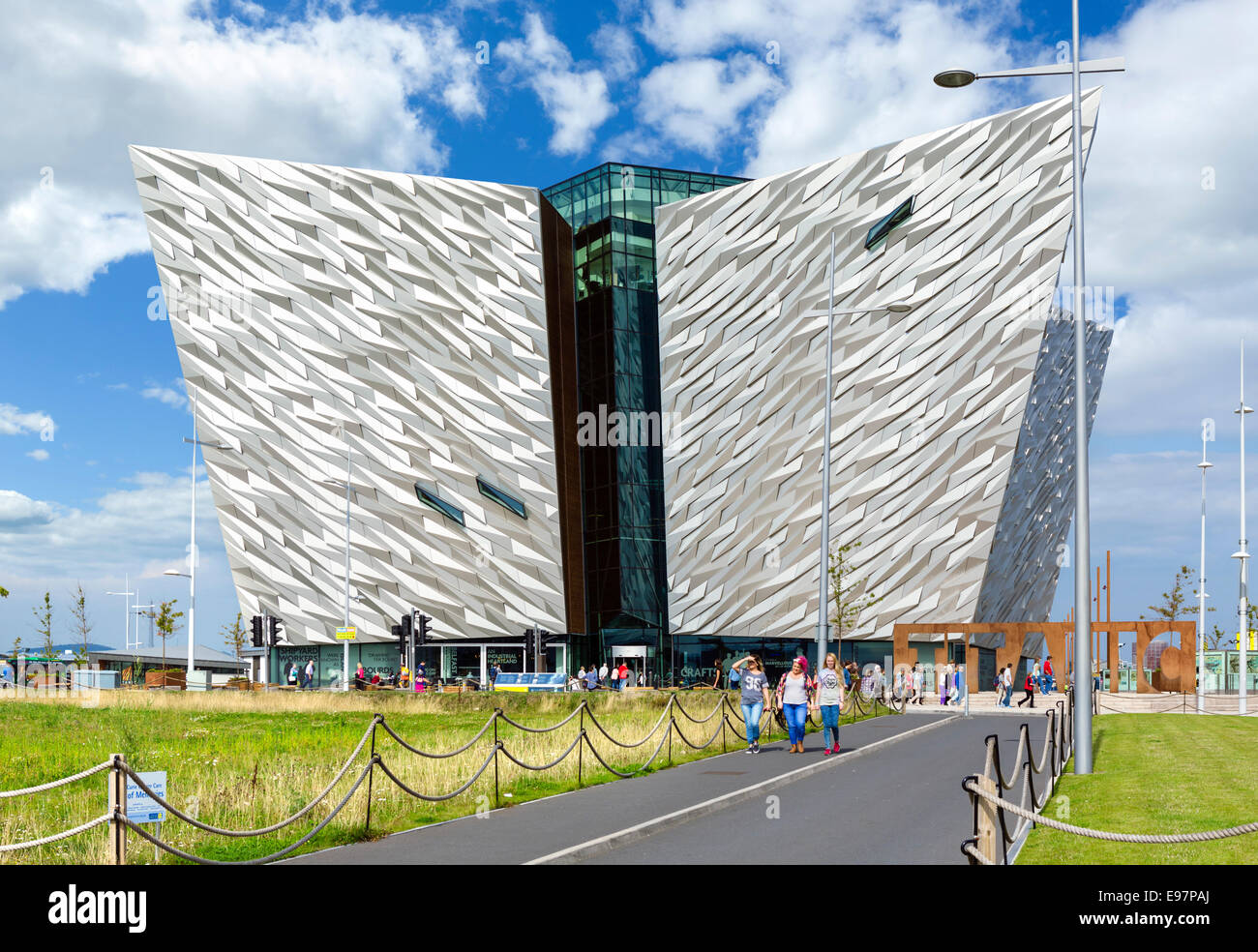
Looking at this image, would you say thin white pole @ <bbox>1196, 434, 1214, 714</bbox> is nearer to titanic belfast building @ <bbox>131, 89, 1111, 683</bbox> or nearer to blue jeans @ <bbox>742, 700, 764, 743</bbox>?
titanic belfast building @ <bbox>131, 89, 1111, 683</bbox>

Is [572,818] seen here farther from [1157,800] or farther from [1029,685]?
[1029,685]

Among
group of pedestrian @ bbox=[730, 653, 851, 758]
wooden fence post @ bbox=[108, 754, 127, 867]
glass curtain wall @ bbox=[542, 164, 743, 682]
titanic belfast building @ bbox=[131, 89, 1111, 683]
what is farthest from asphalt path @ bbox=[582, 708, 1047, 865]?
glass curtain wall @ bbox=[542, 164, 743, 682]

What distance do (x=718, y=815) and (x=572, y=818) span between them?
1579mm

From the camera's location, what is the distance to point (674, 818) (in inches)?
432

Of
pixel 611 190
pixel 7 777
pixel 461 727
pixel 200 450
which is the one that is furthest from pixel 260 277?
pixel 7 777

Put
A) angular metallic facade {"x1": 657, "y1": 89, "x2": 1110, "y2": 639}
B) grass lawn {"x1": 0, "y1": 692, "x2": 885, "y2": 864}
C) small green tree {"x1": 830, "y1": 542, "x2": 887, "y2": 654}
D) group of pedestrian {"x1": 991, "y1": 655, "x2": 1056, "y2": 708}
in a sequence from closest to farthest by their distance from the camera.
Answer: grass lawn {"x1": 0, "y1": 692, "x2": 885, "y2": 864}
group of pedestrian {"x1": 991, "y1": 655, "x2": 1056, "y2": 708}
angular metallic facade {"x1": 657, "y1": 89, "x2": 1110, "y2": 639}
small green tree {"x1": 830, "y1": 542, "x2": 887, "y2": 654}

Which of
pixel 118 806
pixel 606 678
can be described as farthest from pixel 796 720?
pixel 606 678

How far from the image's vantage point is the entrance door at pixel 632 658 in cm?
4853

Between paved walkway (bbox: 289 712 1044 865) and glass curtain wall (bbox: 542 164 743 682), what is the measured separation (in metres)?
32.2

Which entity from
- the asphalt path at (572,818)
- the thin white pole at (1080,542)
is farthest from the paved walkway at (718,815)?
the thin white pole at (1080,542)

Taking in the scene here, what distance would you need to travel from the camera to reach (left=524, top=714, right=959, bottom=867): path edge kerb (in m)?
8.99

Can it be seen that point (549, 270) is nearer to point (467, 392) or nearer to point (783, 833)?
point (467, 392)

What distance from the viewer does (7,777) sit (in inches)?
566

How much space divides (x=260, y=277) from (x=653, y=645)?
75.6ft
